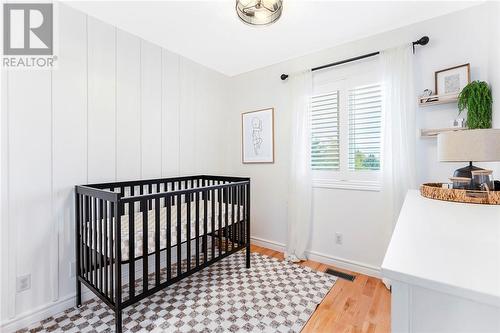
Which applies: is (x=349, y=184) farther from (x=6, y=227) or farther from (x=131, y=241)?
(x=6, y=227)

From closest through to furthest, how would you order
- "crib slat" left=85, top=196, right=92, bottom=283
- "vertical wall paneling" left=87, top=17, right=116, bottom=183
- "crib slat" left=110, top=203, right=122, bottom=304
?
"crib slat" left=110, top=203, right=122, bottom=304 → "crib slat" left=85, top=196, right=92, bottom=283 → "vertical wall paneling" left=87, top=17, right=116, bottom=183

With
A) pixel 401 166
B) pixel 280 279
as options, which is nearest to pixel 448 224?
pixel 401 166

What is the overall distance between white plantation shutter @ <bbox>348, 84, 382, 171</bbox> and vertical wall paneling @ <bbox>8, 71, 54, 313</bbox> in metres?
2.58

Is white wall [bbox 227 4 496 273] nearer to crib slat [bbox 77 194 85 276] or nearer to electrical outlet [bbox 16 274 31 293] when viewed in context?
crib slat [bbox 77 194 85 276]

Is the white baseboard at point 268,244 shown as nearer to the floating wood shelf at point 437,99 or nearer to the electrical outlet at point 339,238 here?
the electrical outlet at point 339,238

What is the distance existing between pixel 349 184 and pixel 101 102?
241cm

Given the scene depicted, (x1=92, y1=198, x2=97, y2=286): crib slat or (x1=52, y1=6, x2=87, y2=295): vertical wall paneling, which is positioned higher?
(x1=52, y1=6, x2=87, y2=295): vertical wall paneling

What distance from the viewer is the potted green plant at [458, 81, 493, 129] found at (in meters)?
1.58

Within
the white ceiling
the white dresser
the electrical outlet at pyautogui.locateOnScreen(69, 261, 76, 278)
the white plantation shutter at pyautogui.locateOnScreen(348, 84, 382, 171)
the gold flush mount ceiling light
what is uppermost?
the white ceiling

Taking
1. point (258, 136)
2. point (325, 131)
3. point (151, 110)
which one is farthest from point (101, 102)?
point (325, 131)

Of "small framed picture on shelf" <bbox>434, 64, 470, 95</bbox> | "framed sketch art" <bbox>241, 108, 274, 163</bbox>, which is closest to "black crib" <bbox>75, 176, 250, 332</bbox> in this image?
"framed sketch art" <bbox>241, 108, 274, 163</bbox>

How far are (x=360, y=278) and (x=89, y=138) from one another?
106 inches

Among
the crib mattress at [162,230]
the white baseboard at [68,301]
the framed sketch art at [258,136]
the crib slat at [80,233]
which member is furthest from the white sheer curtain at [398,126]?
the crib slat at [80,233]

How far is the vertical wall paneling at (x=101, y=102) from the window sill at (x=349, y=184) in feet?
6.68
